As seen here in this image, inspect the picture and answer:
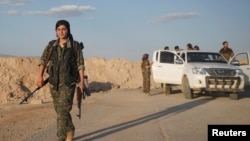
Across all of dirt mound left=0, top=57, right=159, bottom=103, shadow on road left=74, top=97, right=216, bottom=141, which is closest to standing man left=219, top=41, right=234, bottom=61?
shadow on road left=74, top=97, right=216, bottom=141

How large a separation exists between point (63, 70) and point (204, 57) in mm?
11182

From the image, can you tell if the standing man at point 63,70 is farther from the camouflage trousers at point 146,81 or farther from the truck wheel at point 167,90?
the camouflage trousers at point 146,81

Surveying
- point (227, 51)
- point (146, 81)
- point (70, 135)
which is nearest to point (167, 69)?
point (146, 81)

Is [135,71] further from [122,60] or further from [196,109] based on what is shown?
[196,109]

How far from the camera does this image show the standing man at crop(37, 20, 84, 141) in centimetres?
715

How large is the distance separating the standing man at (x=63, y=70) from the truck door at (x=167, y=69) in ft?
34.4

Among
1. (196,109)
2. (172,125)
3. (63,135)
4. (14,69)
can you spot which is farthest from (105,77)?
(63,135)

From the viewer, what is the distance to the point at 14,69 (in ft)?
133

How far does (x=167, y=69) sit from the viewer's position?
60.2 feet

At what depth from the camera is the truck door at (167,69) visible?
1772 centimetres

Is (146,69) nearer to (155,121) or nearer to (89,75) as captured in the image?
(155,121)

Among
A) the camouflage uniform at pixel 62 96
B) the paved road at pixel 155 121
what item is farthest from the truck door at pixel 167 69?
the camouflage uniform at pixel 62 96

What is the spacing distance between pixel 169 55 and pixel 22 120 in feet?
27.8

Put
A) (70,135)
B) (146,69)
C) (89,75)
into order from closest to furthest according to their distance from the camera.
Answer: (70,135), (146,69), (89,75)
